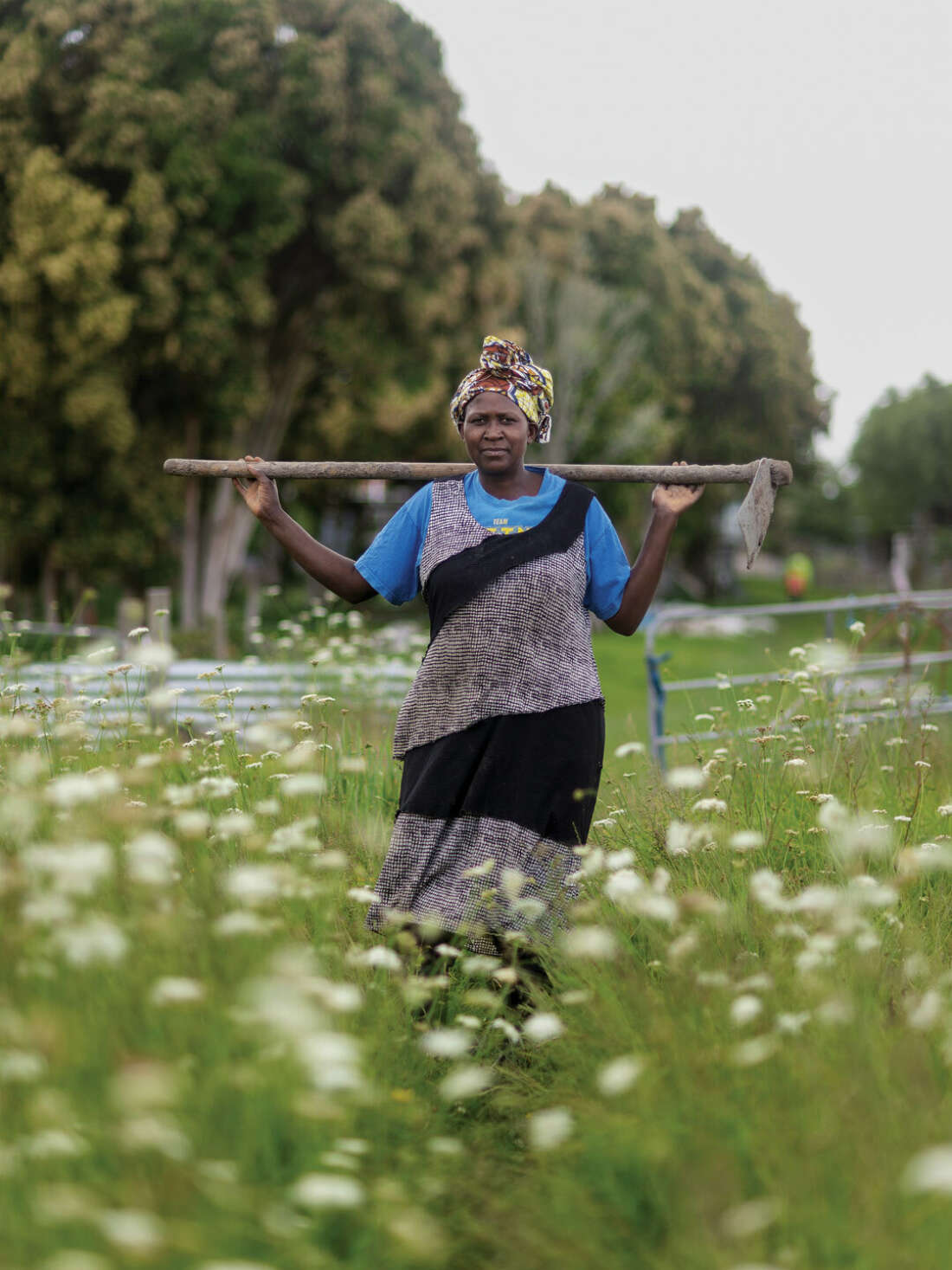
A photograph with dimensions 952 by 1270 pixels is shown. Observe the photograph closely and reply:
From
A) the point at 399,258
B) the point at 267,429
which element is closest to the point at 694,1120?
the point at 399,258

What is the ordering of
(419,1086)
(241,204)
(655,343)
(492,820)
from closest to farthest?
(419,1086) < (492,820) < (241,204) < (655,343)

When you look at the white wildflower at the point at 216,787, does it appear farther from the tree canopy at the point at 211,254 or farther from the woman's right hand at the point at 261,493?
the tree canopy at the point at 211,254

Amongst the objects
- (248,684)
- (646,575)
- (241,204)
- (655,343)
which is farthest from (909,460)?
(646,575)

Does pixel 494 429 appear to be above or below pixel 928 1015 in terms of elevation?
above

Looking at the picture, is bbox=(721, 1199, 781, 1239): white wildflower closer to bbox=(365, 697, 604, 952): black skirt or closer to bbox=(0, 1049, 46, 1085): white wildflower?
bbox=(0, 1049, 46, 1085): white wildflower

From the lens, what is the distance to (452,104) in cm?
1945

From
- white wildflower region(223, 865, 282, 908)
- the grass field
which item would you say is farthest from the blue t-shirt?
Answer: white wildflower region(223, 865, 282, 908)

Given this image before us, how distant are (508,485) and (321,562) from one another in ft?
1.96

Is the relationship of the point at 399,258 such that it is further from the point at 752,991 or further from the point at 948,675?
the point at 752,991

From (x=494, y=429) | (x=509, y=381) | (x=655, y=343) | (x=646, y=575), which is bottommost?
(x=646, y=575)

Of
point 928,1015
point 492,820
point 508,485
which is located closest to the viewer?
point 928,1015

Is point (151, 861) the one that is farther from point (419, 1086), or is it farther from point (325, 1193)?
point (419, 1086)

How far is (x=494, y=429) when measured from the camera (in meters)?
3.62

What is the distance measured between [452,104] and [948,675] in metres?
12.8
